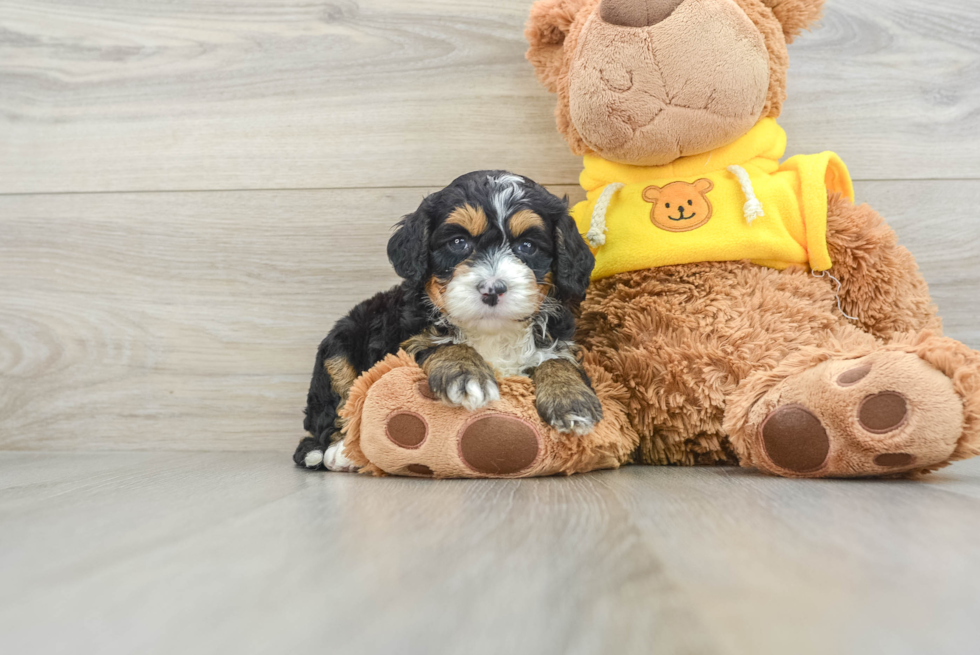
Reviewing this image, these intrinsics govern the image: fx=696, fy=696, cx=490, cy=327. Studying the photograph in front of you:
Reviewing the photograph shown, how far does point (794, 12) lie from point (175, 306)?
1.75 m

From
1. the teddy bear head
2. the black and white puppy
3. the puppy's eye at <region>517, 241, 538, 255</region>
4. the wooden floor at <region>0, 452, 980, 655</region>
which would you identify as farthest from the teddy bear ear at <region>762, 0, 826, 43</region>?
the wooden floor at <region>0, 452, 980, 655</region>

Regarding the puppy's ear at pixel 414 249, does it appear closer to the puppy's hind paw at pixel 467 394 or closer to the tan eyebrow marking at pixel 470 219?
the tan eyebrow marking at pixel 470 219

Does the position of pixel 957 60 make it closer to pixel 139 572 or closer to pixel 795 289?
pixel 795 289

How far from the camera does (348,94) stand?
1.97 meters

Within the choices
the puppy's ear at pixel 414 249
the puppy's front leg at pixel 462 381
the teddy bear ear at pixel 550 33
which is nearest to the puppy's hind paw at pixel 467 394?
the puppy's front leg at pixel 462 381

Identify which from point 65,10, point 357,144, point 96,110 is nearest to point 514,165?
point 357,144

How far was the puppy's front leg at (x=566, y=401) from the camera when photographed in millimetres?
1236

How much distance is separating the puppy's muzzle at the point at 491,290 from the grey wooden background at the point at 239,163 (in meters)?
0.77

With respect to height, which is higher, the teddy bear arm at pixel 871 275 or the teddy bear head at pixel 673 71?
the teddy bear head at pixel 673 71

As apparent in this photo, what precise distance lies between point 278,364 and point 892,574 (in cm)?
166

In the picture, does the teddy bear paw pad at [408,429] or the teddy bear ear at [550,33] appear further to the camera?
the teddy bear ear at [550,33]

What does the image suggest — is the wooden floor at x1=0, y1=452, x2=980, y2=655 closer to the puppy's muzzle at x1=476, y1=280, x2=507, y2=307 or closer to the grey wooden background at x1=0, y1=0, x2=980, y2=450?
the puppy's muzzle at x1=476, y1=280, x2=507, y2=307

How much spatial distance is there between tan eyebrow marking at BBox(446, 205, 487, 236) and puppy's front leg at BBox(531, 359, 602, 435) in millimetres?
301

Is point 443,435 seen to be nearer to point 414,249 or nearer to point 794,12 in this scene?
point 414,249
